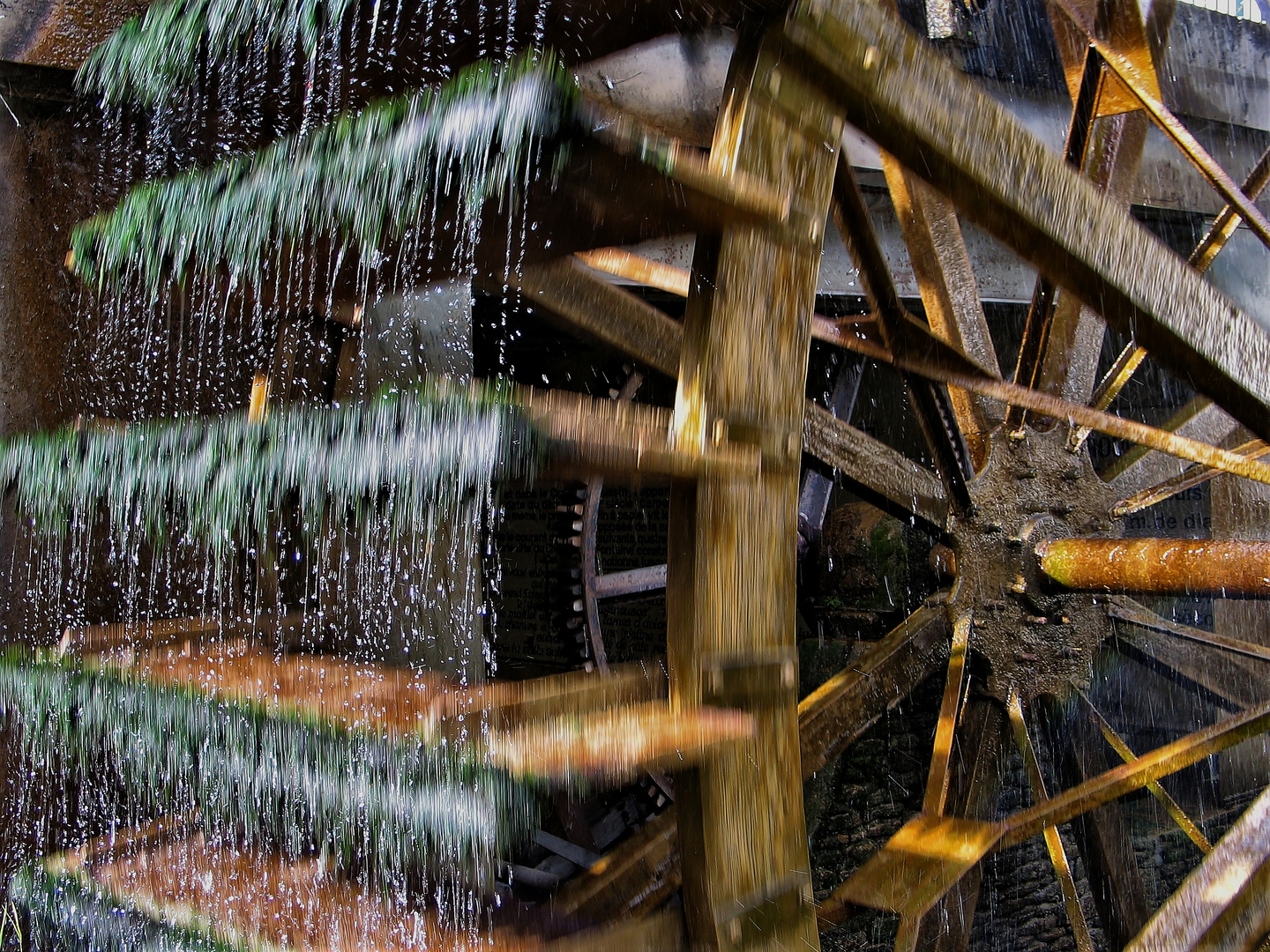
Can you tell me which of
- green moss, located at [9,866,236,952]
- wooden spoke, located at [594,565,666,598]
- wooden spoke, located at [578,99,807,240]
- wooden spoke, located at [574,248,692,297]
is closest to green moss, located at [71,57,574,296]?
wooden spoke, located at [578,99,807,240]

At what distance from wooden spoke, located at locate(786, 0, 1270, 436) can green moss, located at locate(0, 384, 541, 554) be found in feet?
2.60

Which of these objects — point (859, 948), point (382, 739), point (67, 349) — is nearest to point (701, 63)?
point (67, 349)

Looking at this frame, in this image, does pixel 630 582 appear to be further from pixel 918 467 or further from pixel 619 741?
pixel 619 741

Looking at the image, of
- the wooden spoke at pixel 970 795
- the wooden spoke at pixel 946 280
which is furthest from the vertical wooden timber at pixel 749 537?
the wooden spoke at pixel 970 795

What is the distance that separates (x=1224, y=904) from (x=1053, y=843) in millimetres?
1310

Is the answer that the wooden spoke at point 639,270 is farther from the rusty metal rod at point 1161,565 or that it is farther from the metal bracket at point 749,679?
the metal bracket at point 749,679

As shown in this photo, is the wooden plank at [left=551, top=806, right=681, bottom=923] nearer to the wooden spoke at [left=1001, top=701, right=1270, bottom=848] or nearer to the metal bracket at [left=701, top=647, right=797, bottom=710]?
the wooden spoke at [left=1001, top=701, right=1270, bottom=848]

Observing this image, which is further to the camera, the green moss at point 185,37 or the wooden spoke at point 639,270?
the wooden spoke at point 639,270

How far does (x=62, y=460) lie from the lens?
225 cm

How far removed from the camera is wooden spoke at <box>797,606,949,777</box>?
10.3ft

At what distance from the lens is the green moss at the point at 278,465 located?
1575 mm

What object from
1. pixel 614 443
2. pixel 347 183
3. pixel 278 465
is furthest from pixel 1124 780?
pixel 347 183

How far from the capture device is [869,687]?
321 cm

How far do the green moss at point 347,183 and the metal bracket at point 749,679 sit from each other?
0.80 metres
